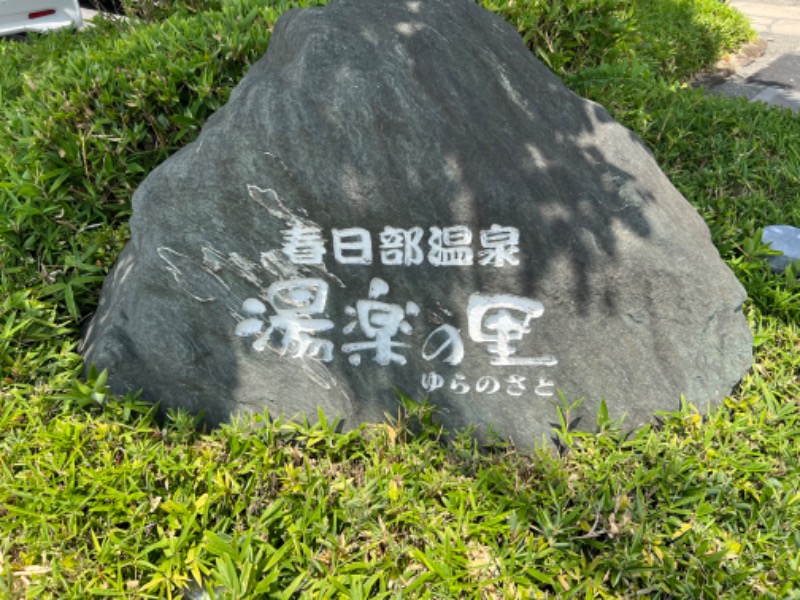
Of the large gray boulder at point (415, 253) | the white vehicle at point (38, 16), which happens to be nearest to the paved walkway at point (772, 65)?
the large gray boulder at point (415, 253)

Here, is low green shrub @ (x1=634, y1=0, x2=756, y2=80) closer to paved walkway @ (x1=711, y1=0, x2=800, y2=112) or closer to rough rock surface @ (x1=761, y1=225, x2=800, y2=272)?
paved walkway @ (x1=711, y1=0, x2=800, y2=112)

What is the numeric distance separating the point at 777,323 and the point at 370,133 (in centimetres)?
235

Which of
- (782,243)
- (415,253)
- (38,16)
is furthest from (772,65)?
(38,16)

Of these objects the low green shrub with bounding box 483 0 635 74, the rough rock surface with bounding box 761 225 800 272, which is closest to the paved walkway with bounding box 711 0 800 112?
the low green shrub with bounding box 483 0 635 74

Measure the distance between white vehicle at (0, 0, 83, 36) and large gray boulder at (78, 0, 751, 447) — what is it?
435cm

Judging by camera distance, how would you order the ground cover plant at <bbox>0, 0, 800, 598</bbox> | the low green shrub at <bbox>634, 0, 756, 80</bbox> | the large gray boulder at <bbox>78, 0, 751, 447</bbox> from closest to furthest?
the ground cover plant at <bbox>0, 0, 800, 598</bbox>
the large gray boulder at <bbox>78, 0, 751, 447</bbox>
the low green shrub at <bbox>634, 0, 756, 80</bbox>

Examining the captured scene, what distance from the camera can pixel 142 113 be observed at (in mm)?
3697

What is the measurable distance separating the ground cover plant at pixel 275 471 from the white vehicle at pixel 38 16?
2.74 m

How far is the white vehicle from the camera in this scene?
19.6ft

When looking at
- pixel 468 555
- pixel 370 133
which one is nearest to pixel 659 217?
pixel 370 133

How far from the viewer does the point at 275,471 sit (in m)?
2.62

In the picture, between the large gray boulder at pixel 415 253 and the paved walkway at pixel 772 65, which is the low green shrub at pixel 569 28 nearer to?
the large gray boulder at pixel 415 253

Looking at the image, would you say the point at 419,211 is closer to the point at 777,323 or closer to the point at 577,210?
the point at 577,210

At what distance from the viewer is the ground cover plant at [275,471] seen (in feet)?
7.57
